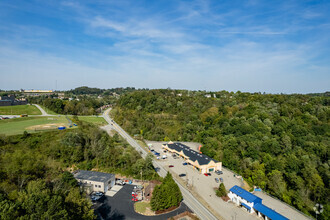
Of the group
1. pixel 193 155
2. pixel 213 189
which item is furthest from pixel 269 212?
pixel 193 155

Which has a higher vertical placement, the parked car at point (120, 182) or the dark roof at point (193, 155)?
the dark roof at point (193, 155)

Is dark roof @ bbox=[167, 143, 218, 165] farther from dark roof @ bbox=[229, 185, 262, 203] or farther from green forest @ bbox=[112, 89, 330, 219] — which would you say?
dark roof @ bbox=[229, 185, 262, 203]

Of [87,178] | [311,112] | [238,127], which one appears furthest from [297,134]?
[87,178]

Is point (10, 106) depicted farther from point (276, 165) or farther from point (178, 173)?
point (276, 165)

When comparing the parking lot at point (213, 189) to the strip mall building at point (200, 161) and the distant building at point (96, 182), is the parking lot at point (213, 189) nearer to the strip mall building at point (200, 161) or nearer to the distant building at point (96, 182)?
the strip mall building at point (200, 161)

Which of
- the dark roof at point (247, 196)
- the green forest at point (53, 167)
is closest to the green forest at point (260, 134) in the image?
the dark roof at point (247, 196)

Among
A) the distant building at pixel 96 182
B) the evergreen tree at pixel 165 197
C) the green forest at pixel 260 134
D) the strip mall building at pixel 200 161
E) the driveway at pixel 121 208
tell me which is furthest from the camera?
the strip mall building at pixel 200 161
